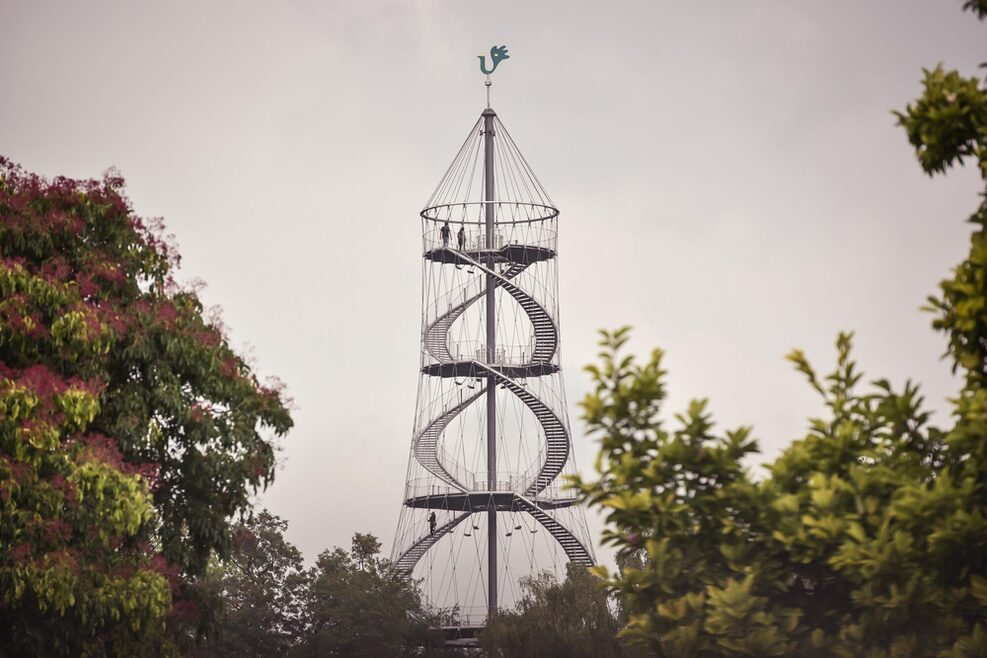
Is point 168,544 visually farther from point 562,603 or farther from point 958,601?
point 562,603

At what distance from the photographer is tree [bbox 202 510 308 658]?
143 ft

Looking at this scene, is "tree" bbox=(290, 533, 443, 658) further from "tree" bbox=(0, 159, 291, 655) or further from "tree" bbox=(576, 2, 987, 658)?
"tree" bbox=(576, 2, 987, 658)

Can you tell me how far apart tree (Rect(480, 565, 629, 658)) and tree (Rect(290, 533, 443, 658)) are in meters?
3.55

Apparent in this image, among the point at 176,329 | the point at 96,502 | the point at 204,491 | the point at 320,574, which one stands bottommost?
the point at 96,502

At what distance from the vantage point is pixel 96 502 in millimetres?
17422

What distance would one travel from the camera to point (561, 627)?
122ft

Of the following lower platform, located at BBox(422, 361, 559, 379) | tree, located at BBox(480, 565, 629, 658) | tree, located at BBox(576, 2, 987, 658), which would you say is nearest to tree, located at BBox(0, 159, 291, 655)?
tree, located at BBox(576, 2, 987, 658)

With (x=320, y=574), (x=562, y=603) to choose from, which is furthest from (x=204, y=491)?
(x=320, y=574)

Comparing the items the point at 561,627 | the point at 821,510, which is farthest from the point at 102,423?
the point at 561,627

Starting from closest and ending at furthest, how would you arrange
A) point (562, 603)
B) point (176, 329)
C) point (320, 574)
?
point (176, 329)
point (562, 603)
point (320, 574)

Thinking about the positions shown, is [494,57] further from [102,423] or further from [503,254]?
[102,423]

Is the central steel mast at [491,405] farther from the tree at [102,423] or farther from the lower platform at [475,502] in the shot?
the tree at [102,423]

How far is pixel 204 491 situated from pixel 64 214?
4526mm

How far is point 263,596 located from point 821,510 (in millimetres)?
36436
